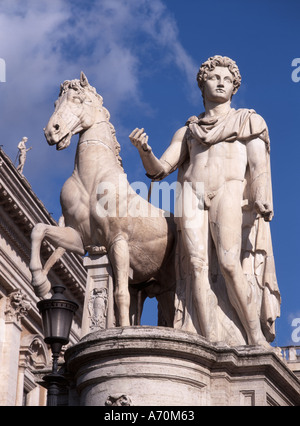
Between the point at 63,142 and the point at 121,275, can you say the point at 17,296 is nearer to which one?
the point at 63,142

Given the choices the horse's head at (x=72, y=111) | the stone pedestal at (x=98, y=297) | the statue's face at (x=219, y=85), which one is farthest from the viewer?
the statue's face at (x=219, y=85)

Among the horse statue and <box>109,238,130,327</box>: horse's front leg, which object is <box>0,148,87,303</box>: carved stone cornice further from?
<box>109,238,130,327</box>: horse's front leg

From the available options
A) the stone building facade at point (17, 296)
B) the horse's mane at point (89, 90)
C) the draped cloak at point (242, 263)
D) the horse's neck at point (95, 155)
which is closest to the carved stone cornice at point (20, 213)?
the stone building facade at point (17, 296)

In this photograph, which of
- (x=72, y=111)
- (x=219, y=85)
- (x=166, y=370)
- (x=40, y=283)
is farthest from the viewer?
(x=219, y=85)

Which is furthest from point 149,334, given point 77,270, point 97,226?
point 77,270

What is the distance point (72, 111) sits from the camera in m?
14.8

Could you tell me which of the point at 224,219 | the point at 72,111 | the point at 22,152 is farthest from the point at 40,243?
the point at 22,152

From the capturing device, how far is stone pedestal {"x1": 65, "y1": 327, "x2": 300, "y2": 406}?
12.7m

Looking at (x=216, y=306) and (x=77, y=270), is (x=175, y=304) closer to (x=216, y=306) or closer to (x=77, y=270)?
(x=216, y=306)

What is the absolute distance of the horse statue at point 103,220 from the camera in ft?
46.1

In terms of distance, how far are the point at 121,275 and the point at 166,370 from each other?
1635 mm

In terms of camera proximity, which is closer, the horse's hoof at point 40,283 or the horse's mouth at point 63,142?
the horse's hoof at point 40,283

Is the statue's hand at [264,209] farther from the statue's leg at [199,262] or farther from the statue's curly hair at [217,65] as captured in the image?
the statue's curly hair at [217,65]

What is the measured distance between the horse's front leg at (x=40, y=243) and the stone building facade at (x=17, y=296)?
20394 millimetres
